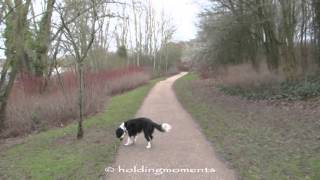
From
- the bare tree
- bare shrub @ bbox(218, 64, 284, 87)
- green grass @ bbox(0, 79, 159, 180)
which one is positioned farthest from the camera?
bare shrub @ bbox(218, 64, 284, 87)

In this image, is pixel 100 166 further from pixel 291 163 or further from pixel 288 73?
pixel 288 73

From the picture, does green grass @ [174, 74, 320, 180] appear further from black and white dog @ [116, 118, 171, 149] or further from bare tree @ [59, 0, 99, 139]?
bare tree @ [59, 0, 99, 139]

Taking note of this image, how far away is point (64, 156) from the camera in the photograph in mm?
9820

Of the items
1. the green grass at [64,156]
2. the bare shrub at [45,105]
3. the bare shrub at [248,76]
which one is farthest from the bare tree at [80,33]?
the bare shrub at [248,76]

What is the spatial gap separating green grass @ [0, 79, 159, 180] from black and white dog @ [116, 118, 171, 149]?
40 cm

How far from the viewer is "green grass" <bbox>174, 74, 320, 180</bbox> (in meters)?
7.77

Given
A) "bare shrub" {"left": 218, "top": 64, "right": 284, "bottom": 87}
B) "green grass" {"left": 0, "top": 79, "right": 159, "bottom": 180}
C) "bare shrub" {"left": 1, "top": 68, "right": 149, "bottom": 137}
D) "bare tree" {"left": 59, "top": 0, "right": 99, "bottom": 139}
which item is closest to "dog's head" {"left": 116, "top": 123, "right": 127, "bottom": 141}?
"green grass" {"left": 0, "top": 79, "right": 159, "bottom": 180}

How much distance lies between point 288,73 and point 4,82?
579 inches

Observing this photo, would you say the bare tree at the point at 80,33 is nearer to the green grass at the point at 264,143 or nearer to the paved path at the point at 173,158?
the paved path at the point at 173,158

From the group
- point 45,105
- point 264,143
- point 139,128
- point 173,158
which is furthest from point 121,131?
point 45,105

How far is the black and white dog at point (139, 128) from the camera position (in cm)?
995

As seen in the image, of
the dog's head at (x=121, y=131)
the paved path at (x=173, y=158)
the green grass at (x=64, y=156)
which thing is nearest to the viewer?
the paved path at (x=173, y=158)

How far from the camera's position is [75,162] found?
29.4 ft

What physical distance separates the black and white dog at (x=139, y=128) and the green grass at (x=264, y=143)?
144 centimetres
